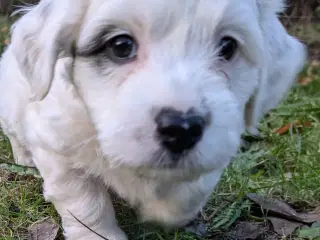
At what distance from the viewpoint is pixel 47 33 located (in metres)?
3.42

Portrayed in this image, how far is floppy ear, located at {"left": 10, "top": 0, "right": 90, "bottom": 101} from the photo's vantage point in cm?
339

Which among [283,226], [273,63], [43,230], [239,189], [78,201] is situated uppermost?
[273,63]

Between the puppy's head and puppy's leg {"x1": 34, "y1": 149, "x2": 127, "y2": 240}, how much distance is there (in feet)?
1.82

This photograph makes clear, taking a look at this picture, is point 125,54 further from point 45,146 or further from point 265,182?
point 265,182

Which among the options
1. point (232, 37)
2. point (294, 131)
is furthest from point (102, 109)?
point (294, 131)

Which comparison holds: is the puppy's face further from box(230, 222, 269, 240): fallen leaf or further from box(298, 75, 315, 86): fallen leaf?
box(298, 75, 315, 86): fallen leaf

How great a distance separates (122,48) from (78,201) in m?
1.07

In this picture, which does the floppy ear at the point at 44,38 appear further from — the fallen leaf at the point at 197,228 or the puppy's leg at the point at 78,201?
the fallen leaf at the point at 197,228

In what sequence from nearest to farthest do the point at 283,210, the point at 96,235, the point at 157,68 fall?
the point at 157,68 < the point at 96,235 < the point at 283,210

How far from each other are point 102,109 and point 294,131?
344 centimetres

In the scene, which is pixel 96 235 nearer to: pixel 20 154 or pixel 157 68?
pixel 157 68

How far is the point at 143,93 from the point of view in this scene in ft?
9.61

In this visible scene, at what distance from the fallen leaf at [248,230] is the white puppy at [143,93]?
1.05 feet

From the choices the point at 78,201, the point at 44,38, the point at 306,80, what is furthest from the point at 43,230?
the point at 306,80
